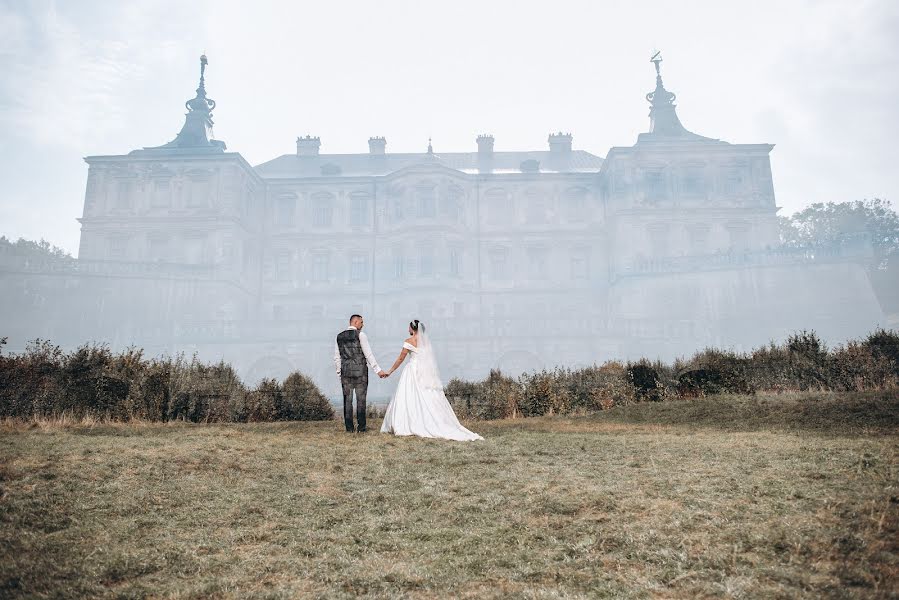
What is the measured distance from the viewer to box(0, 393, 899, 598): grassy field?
10.6 ft

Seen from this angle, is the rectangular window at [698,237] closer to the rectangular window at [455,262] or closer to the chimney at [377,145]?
the rectangular window at [455,262]

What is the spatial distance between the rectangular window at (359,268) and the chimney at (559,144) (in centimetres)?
1997

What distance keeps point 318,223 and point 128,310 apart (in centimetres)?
1598

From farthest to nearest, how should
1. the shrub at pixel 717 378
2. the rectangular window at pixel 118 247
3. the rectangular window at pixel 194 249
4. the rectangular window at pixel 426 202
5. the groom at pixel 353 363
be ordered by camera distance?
1. the rectangular window at pixel 118 247
2. the rectangular window at pixel 426 202
3. the rectangular window at pixel 194 249
4. the shrub at pixel 717 378
5. the groom at pixel 353 363

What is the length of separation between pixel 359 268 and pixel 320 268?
3280mm

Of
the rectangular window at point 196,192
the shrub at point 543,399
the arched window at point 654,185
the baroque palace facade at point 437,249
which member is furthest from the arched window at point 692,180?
the shrub at point 543,399

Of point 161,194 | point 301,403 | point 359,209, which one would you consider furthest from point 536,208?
point 301,403

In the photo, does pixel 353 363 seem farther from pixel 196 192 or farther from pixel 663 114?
pixel 663 114

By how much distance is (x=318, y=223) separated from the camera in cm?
4912

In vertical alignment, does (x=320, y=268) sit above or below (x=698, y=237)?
below

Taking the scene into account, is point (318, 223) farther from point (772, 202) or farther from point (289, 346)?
point (772, 202)

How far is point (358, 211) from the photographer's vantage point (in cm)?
4916

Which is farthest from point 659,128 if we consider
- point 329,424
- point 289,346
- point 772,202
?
point 329,424

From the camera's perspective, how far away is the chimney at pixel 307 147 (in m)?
53.8
